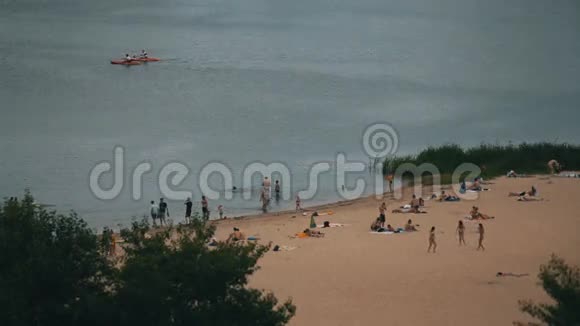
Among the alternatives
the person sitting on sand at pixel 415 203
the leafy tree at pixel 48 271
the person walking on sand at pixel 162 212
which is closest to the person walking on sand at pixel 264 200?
the person walking on sand at pixel 162 212

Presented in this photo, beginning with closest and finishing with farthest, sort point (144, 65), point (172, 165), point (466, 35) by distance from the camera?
point (172, 165) < point (144, 65) < point (466, 35)

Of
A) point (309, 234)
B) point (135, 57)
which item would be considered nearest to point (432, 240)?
point (309, 234)

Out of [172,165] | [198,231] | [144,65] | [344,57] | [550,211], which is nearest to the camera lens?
[198,231]

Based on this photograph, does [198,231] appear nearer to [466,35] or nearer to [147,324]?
[147,324]

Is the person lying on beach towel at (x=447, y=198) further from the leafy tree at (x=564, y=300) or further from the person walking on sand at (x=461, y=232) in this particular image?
the leafy tree at (x=564, y=300)

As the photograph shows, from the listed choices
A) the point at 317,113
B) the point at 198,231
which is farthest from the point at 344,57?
the point at 198,231

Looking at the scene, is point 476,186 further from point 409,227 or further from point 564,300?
point 564,300

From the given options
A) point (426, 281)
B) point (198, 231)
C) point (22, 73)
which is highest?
point (22, 73)
